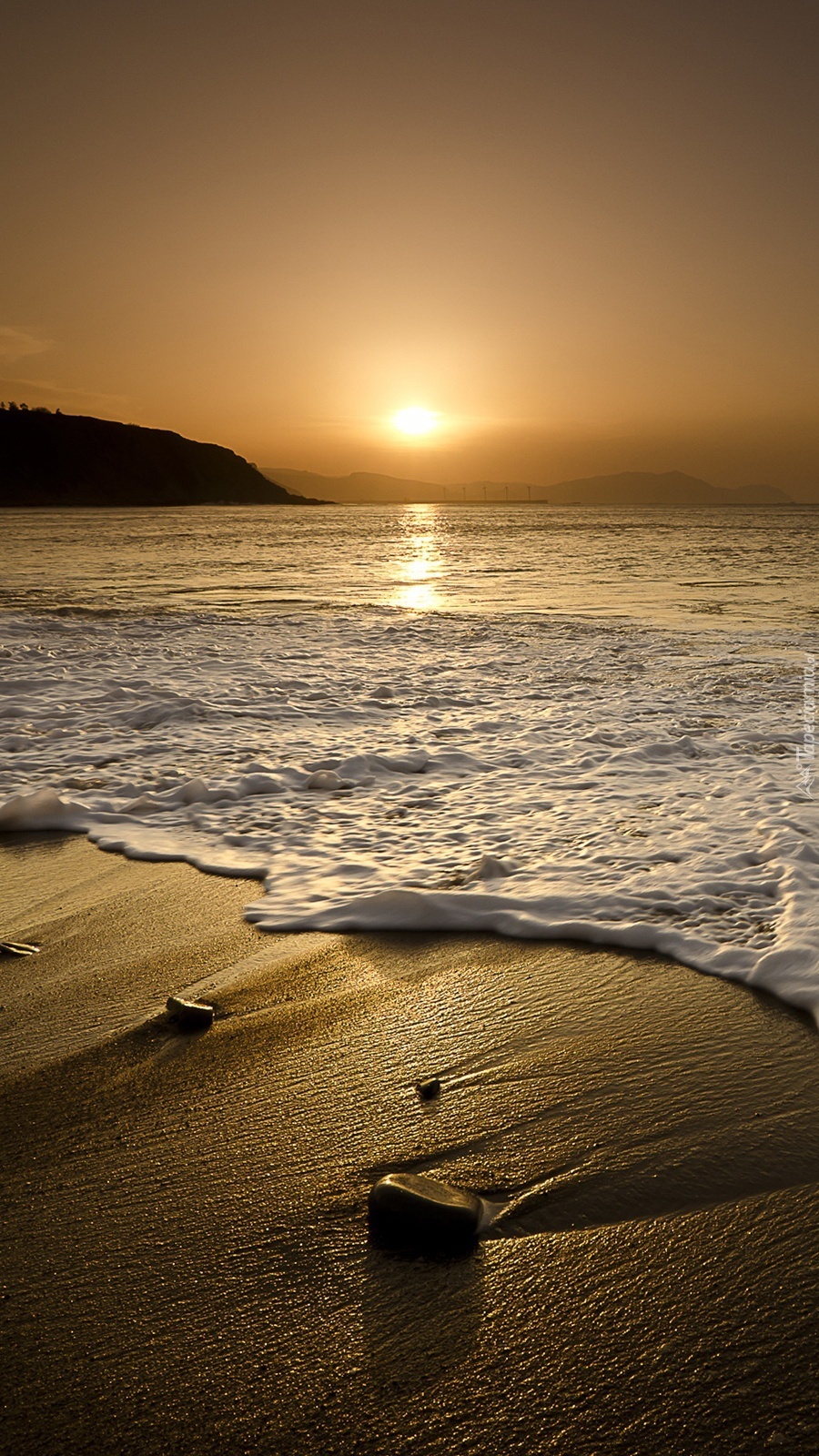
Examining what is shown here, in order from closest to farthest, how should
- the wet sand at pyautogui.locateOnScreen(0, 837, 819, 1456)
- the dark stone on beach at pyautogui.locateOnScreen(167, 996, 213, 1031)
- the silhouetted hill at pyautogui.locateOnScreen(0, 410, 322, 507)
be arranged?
the wet sand at pyautogui.locateOnScreen(0, 837, 819, 1456), the dark stone on beach at pyautogui.locateOnScreen(167, 996, 213, 1031), the silhouetted hill at pyautogui.locateOnScreen(0, 410, 322, 507)

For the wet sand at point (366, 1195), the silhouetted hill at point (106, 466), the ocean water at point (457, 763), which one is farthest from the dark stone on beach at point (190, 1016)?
the silhouetted hill at point (106, 466)

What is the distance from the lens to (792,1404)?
1.61 metres

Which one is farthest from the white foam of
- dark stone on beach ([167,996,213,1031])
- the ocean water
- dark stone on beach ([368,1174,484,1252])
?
dark stone on beach ([368,1174,484,1252])

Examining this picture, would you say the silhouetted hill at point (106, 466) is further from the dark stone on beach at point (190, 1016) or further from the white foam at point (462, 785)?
the dark stone on beach at point (190, 1016)

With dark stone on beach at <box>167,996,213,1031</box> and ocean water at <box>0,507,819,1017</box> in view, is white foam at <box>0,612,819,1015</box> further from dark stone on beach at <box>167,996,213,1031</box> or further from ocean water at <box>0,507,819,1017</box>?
dark stone on beach at <box>167,996,213,1031</box>

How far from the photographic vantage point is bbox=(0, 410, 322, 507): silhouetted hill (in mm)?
136625

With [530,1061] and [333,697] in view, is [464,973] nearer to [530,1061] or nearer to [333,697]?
[530,1061]

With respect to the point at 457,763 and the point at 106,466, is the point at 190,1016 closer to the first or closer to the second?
the point at 457,763

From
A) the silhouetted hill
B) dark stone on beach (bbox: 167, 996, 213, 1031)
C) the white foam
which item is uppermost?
the silhouetted hill

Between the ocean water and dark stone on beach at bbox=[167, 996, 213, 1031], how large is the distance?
823 millimetres

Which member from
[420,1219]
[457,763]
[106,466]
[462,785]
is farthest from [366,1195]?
[106,466]

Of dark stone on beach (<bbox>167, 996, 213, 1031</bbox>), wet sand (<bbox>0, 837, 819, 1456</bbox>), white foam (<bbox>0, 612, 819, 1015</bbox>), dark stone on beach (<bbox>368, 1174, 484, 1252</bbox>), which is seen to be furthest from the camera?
white foam (<bbox>0, 612, 819, 1015</bbox>)

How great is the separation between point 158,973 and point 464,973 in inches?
45.2

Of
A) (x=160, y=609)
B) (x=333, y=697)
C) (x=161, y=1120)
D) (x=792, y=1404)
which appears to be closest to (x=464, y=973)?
(x=161, y=1120)
